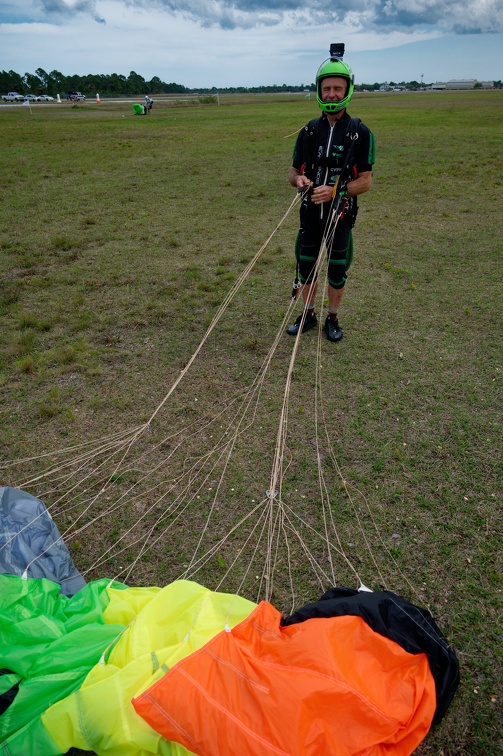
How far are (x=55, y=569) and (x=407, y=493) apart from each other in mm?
1819

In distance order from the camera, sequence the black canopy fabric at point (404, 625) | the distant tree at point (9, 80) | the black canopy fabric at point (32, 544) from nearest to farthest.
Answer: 1. the black canopy fabric at point (404, 625)
2. the black canopy fabric at point (32, 544)
3. the distant tree at point (9, 80)

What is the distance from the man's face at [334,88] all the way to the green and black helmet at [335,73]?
0.02 m

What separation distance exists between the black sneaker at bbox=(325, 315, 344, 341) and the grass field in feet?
0.26

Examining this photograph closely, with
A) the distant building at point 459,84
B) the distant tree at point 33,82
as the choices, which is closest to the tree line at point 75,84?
the distant tree at point 33,82

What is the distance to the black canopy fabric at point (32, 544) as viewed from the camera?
78.4 inches

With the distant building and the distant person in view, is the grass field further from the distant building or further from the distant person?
the distant building

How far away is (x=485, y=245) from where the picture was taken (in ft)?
19.5

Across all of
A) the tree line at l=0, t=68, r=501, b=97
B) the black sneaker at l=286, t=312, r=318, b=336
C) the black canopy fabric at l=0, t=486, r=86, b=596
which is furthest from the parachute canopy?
the tree line at l=0, t=68, r=501, b=97

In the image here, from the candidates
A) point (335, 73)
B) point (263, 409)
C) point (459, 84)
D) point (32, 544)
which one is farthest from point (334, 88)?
point (459, 84)

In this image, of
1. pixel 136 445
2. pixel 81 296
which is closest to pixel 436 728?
pixel 136 445

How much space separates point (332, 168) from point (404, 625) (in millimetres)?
2738

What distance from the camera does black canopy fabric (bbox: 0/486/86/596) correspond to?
1992mm

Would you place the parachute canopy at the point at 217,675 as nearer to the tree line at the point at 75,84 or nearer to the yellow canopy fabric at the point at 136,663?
the yellow canopy fabric at the point at 136,663

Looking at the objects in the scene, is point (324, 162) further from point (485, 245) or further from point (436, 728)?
point (485, 245)
